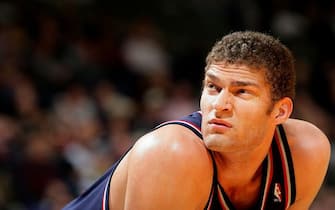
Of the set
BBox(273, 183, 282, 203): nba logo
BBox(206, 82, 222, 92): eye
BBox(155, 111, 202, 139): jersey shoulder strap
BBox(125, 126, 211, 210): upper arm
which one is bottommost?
BBox(273, 183, 282, 203): nba logo

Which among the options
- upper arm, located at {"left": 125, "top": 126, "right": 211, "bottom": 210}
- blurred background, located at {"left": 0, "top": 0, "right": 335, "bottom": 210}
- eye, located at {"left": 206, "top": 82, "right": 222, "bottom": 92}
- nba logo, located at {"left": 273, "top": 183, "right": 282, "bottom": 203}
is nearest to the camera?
upper arm, located at {"left": 125, "top": 126, "right": 211, "bottom": 210}

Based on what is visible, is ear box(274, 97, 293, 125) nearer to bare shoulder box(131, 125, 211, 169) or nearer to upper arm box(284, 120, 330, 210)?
upper arm box(284, 120, 330, 210)

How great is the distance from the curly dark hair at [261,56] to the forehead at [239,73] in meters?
0.02

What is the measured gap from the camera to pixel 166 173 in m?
2.89

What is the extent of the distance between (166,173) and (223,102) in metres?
0.34

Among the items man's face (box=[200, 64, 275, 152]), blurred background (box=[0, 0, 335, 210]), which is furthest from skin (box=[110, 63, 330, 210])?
blurred background (box=[0, 0, 335, 210])

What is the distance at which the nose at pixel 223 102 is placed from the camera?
9.66ft

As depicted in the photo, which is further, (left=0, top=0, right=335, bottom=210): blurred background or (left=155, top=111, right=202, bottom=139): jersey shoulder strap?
(left=0, top=0, right=335, bottom=210): blurred background

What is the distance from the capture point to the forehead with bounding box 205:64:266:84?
2967 mm

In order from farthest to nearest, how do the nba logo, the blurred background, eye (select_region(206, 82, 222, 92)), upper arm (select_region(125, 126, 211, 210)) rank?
the blurred background → the nba logo → eye (select_region(206, 82, 222, 92)) → upper arm (select_region(125, 126, 211, 210))

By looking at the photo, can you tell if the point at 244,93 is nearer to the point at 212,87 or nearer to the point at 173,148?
the point at 212,87

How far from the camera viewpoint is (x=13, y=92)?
20.9 feet

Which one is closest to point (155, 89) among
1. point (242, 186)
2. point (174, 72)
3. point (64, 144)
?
point (174, 72)

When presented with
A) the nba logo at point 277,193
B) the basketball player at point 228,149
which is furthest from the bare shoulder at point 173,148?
the nba logo at point 277,193
